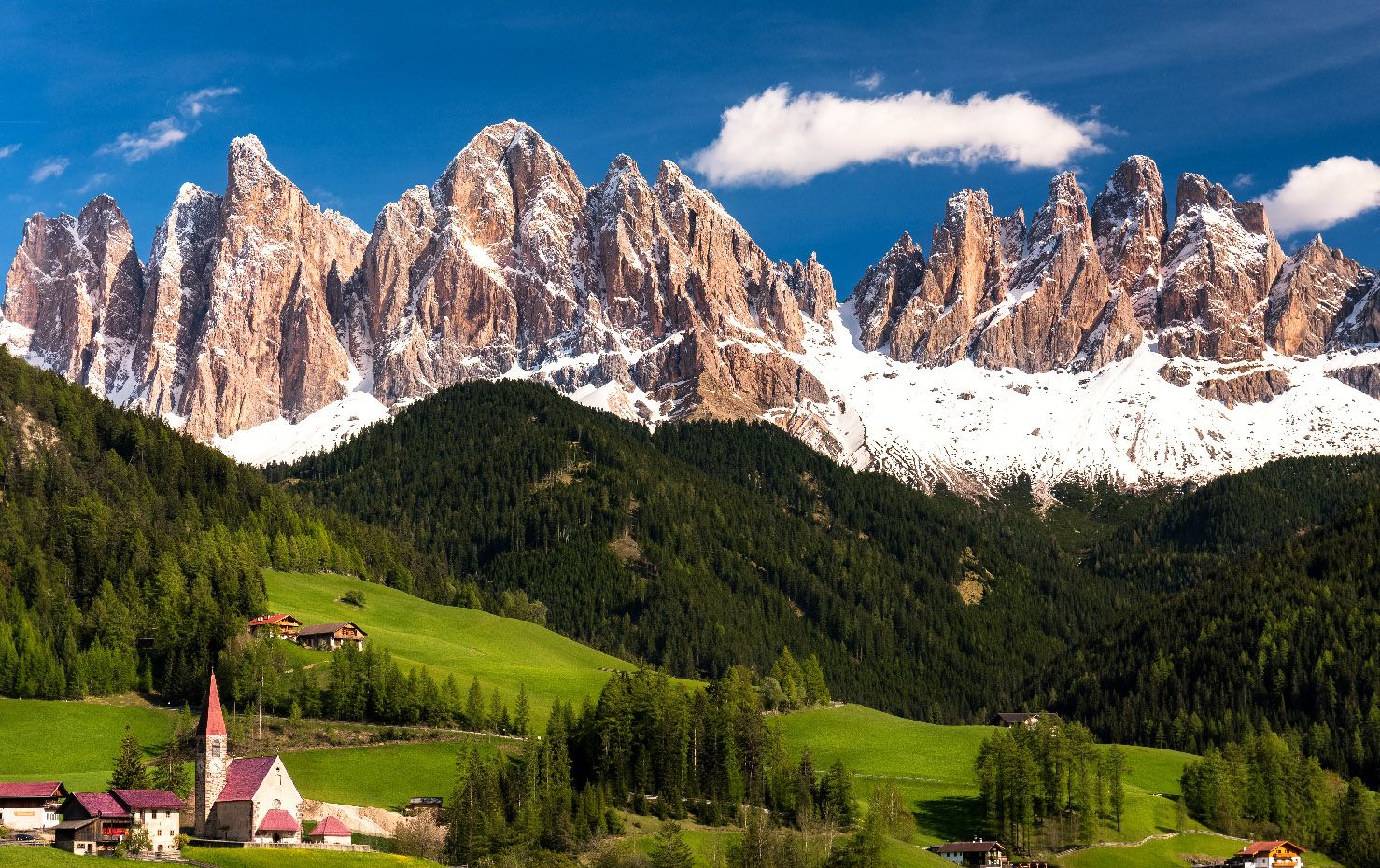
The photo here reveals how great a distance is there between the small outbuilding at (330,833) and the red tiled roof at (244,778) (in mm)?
5585

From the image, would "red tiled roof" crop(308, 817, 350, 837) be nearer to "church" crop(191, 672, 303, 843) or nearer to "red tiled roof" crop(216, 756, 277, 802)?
"church" crop(191, 672, 303, 843)

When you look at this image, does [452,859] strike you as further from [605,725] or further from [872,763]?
[872,763]

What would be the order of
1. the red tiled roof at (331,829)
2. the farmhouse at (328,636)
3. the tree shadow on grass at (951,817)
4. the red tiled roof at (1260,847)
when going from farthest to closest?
the farmhouse at (328,636) → the tree shadow on grass at (951,817) → the red tiled roof at (1260,847) → the red tiled roof at (331,829)

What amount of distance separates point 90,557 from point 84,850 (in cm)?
9138

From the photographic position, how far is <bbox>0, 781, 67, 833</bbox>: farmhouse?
111 meters

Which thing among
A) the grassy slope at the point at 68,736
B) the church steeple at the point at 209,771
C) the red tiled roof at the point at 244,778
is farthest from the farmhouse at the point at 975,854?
the grassy slope at the point at 68,736

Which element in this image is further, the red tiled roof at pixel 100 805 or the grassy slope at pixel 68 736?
the grassy slope at pixel 68 736

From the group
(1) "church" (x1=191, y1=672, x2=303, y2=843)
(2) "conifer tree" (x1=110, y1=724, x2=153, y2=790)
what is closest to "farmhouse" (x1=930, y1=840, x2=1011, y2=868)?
(1) "church" (x1=191, y1=672, x2=303, y2=843)

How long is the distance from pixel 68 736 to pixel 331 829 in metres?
44.7

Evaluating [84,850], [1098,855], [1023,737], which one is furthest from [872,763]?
[84,850]

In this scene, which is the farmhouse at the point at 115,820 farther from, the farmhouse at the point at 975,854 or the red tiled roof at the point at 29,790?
the farmhouse at the point at 975,854

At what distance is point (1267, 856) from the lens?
143 meters

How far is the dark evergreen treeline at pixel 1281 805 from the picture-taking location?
15762 cm

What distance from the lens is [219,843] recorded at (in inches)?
4323
